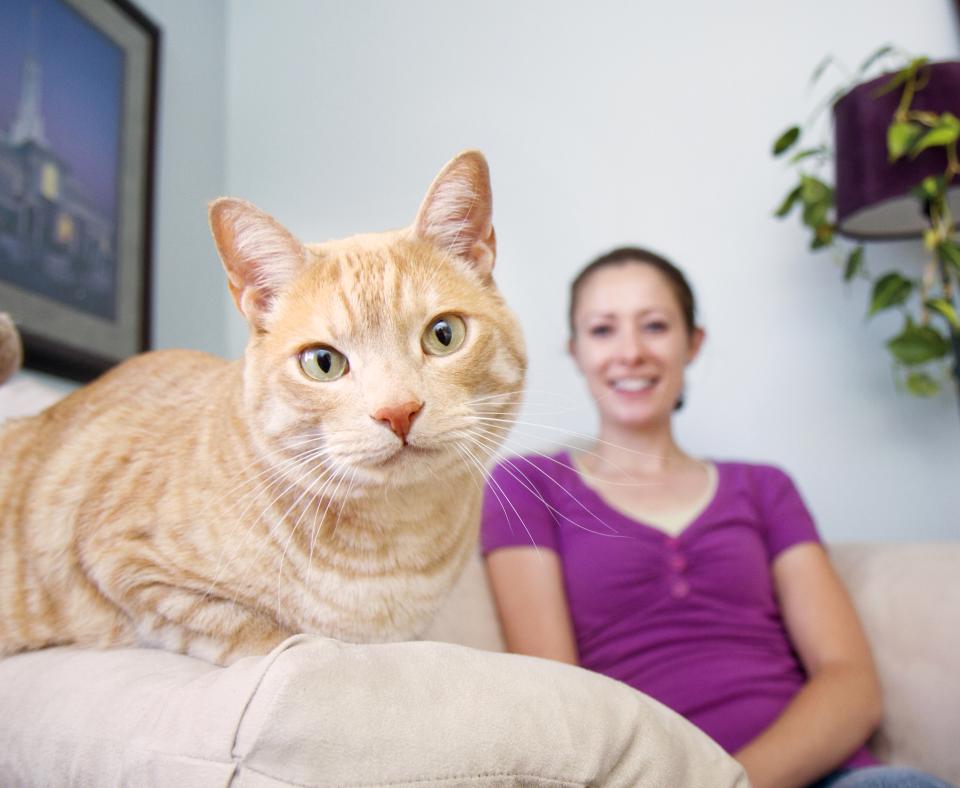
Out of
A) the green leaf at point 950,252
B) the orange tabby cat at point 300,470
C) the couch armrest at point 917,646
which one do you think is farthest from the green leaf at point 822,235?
the orange tabby cat at point 300,470

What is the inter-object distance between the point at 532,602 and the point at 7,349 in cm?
85

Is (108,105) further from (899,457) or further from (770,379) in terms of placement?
(899,457)

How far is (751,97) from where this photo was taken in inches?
78.2

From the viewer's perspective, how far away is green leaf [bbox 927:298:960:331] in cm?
167

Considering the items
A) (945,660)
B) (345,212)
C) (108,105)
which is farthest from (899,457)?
(108,105)

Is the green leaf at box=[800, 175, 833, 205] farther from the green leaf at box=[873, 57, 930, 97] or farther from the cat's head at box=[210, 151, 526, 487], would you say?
the cat's head at box=[210, 151, 526, 487]

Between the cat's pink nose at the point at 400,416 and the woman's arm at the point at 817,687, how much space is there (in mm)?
682

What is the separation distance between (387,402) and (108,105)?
1321 mm

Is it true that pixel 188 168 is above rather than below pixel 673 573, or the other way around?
above

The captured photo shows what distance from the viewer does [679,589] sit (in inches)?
49.0

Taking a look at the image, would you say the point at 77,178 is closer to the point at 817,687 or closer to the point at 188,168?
the point at 188,168

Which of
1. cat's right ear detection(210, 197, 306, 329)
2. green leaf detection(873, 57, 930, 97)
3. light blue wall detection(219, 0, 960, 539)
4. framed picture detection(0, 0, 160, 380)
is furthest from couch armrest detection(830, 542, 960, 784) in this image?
framed picture detection(0, 0, 160, 380)

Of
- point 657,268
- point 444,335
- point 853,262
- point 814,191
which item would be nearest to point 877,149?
point 814,191

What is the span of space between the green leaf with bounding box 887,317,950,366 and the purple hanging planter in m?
0.30
